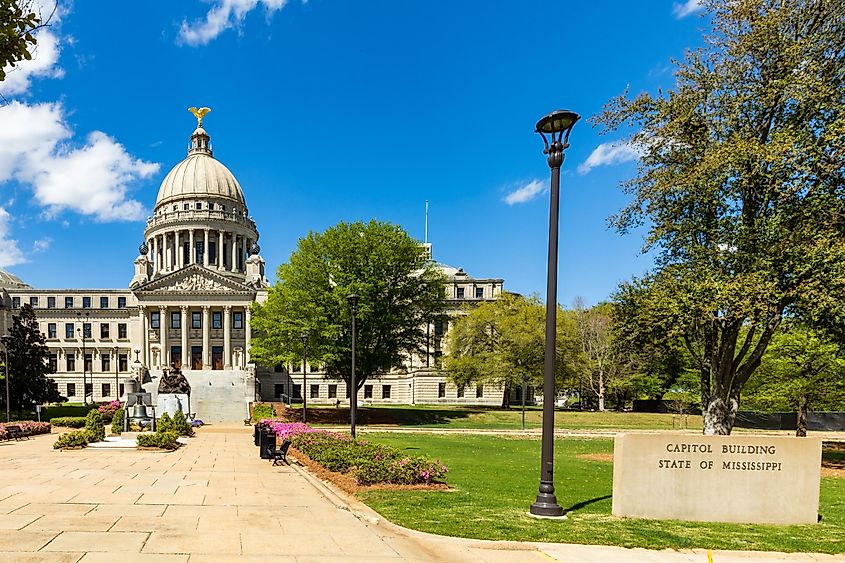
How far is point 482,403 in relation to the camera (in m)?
72.7

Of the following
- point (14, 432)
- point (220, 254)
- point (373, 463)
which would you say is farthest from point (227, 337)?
point (373, 463)

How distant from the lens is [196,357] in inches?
3051

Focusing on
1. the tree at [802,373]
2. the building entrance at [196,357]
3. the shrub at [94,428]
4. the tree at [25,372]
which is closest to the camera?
the shrub at [94,428]

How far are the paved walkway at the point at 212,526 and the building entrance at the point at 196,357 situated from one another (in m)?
64.3

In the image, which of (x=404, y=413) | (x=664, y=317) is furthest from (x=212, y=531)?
(x=404, y=413)

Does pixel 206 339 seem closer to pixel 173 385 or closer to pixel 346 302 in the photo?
pixel 173 385

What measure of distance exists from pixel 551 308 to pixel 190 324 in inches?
2953

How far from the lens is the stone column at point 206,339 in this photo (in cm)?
7594

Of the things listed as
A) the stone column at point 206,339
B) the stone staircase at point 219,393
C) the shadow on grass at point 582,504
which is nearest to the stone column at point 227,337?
the stone column at point 206,339

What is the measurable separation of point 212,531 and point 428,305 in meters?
37.8

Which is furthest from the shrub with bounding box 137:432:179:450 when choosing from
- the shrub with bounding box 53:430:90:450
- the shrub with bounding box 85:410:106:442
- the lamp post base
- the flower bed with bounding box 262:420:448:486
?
the lamp post base

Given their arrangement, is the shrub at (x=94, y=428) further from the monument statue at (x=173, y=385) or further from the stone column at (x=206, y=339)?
the stone column at (x=206, y=339)

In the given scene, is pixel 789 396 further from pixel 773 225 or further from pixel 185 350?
pixel 185 350

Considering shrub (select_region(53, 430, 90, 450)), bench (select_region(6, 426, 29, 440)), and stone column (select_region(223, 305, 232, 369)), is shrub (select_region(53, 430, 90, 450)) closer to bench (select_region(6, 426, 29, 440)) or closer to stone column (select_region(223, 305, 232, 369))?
bench (select_region(6, 426, 29, 440))
